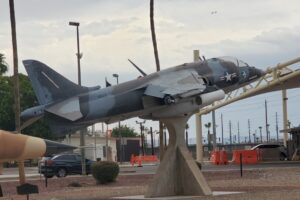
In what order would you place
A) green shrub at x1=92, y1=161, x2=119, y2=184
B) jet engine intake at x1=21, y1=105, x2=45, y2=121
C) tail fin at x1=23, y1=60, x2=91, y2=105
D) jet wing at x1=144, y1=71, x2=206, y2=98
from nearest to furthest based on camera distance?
1. jet engine intake at x1=21, y1=105, x2=45, y2=121
2. tail fin at x1=23, y1=60, x2=91, y2=105
3. jet wing at x1=144, y1=71, x2=206, y2=98
4. green shrub at x1=92, y1=161, x2=119, y2=184

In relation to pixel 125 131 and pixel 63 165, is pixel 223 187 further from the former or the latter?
pixel 125 131

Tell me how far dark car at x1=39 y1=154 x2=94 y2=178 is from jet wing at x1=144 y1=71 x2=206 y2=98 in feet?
63.6

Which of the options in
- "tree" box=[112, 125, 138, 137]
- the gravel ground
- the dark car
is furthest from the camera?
"tree" box=[112, 125, 138, 137]

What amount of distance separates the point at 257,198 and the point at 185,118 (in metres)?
3.43

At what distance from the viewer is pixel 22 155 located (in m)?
14.4

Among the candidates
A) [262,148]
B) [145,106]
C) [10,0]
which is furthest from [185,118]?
[262,148]

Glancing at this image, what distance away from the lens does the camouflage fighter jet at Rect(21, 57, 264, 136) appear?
59.4 ft

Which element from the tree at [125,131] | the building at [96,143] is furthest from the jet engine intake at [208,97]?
the tree at [125,131]

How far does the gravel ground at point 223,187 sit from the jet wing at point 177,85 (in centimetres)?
305

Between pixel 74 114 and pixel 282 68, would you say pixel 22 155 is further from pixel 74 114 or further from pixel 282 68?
pixel 282 68

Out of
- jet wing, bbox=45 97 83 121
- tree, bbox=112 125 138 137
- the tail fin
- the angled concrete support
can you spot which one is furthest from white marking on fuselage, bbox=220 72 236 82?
tree, bbox=112 125 138 137

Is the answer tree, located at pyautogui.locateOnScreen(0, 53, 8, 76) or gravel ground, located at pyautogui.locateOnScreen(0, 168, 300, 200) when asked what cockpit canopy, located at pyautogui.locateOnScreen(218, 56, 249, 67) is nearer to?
gravel ground, located at pyautogui.locateOnScreen(0, 168, 300, 200)

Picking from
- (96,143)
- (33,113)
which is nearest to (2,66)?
(96,143)

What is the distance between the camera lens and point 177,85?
19188 mm
